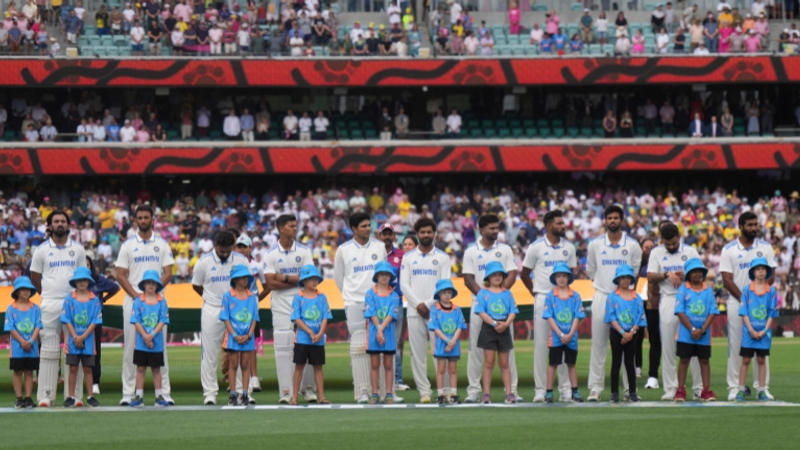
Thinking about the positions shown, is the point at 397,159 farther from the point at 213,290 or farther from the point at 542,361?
the point at 542,361

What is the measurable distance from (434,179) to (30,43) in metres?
13.5

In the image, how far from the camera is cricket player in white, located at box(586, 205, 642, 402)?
51.7 feet

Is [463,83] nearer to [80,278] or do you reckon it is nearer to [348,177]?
[348,177]

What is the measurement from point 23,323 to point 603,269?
673 cm

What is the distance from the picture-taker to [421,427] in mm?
12820

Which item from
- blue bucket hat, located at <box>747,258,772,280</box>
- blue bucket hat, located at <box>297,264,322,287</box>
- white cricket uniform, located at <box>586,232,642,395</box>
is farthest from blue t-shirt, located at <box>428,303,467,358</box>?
blue bucket hat, located at <box>747,258,772,280</box>

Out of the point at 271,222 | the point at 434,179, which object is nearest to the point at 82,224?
the point at 271,222

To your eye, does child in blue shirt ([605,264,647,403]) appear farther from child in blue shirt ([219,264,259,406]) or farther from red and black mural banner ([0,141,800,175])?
red and black mural banner ([0,141,800,175])

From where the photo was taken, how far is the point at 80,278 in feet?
51.5

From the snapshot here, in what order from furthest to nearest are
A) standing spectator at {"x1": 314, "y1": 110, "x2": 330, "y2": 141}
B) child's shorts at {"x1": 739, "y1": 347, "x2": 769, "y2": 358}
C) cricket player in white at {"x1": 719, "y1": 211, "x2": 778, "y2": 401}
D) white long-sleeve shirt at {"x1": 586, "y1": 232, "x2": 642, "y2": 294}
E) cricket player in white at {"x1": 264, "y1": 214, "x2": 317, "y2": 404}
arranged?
standing spectator at {"x1": 314, "y1": 110, "x2": 330, "y2": 141} < cricket player in white at {"x1": 264, "y1": 214, "x2": 317, "y2": 404} < white long-sleeve shirt at {"x1": 586, "y1": 232, "x2": 642, "y2": 294} < cricket player in white at {"x1": 719, "y1": 211, "x2": 778, "y2": 401} < child's shorts at {"x1": 739, "y1": 347, "x2": 769, "y2": 358}

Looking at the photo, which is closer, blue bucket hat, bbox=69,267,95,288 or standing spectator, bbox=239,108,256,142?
blue bucket hat, bbox=69,267,95,288

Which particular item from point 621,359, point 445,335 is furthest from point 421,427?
point 621,359

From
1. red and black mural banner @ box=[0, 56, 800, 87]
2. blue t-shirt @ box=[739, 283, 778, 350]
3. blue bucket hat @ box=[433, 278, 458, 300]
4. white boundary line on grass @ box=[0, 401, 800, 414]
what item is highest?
red and black mural banner @ box=[0, 56, 800, 87]

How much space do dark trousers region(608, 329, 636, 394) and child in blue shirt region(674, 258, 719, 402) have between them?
53 cm
